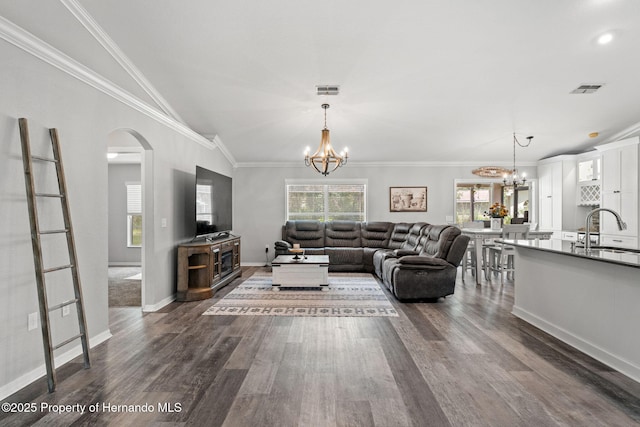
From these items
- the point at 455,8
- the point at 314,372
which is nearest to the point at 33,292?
the point at 314,372

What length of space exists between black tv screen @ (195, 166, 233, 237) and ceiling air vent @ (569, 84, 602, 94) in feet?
16.8

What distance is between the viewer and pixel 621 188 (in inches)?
225

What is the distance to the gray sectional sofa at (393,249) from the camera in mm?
4602

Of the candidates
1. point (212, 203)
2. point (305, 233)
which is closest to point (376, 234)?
point (305, 233)

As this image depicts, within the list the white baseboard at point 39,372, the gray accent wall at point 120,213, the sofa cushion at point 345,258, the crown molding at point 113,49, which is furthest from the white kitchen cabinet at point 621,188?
the gray accent wall at point 120,213

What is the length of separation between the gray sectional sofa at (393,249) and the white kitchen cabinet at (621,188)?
2986 millimetres

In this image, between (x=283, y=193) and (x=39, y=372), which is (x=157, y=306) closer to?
(x=39, y=372)

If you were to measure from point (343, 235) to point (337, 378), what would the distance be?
5054 millimetres

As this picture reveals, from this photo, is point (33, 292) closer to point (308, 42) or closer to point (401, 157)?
point (308, 42)

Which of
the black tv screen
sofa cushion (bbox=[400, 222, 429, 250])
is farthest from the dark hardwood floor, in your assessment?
sofa cushion (bbox=[400, 222, 429, 250])

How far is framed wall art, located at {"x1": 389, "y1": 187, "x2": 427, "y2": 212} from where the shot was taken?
7836 mm

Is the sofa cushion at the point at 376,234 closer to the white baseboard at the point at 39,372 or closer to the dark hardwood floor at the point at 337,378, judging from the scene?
the dark hardwood floor at the point at 337,378

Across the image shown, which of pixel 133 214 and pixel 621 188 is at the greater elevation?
pixel 621 188

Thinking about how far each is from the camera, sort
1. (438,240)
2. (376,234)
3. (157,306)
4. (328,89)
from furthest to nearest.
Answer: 1. (376,234)
2. (438,240)
3. (328,89)
4. (157,306)
